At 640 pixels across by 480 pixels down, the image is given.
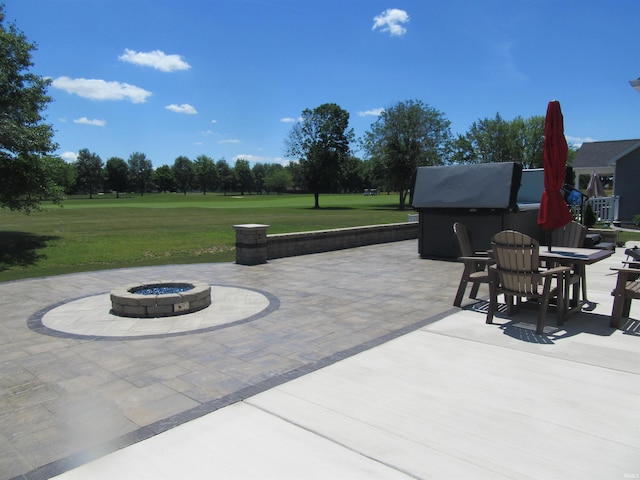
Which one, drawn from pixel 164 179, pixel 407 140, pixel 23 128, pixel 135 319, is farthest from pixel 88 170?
pixel 135 319

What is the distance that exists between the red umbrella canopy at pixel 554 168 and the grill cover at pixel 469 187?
170 inches

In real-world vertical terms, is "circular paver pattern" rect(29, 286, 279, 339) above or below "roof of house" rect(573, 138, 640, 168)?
below

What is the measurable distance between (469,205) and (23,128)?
40.9ft

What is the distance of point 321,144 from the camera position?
2127 inches

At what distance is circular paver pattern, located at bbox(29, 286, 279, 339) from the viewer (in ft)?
18.3

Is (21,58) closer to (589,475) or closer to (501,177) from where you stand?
(501,177)

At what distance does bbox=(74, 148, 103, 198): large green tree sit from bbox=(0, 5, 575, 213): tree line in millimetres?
192

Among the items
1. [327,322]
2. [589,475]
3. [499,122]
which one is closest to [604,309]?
[327,322]

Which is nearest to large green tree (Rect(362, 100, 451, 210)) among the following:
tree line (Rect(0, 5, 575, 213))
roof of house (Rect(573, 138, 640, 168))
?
tree line (Rect(0, 5, 575, 213))

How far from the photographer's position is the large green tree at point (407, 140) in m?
46.6

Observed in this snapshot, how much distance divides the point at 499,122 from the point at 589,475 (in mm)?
53562

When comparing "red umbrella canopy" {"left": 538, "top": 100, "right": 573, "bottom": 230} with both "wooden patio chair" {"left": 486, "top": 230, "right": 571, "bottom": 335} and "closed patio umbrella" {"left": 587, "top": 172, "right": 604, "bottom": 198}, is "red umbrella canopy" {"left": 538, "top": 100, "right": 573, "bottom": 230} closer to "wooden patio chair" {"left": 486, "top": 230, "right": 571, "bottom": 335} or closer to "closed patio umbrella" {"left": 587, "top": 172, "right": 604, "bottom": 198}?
"wooden patio chair" {"left": 486, "top": 230, "right": 571, "bottom": 335}

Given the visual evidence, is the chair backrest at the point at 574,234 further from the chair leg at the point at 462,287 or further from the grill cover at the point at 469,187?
the chair leg at the point at 462,287

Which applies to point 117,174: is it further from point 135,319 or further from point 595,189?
point 135,319
